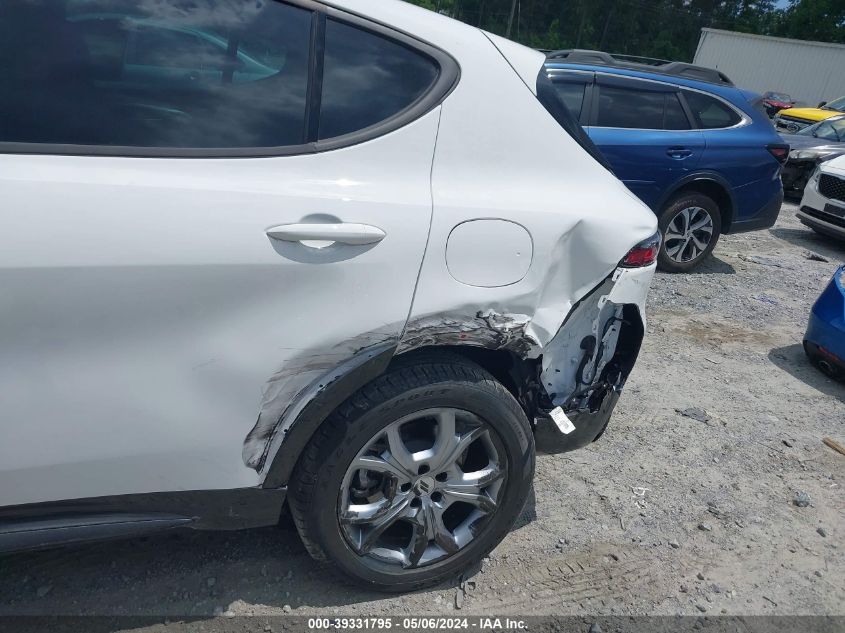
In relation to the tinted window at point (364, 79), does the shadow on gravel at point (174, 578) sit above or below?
below

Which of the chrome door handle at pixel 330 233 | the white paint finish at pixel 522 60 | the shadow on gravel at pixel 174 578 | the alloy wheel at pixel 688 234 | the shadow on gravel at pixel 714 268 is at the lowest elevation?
the shadow on gravel at pixel 174 578

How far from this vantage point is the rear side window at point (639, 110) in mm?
5984

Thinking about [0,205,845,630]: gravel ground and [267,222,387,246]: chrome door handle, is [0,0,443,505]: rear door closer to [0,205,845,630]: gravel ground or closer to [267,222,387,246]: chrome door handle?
[267,222,387,246]: chrome door handle

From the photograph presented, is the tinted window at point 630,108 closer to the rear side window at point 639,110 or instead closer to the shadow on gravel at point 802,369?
the rear side window at point 639,110

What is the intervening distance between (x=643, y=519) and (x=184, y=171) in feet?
7.72

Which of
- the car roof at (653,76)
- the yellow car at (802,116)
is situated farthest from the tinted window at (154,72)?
the yellow car at (802,116)

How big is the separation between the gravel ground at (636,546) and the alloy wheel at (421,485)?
0.23 meters

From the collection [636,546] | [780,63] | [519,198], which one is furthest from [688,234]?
[780,63]

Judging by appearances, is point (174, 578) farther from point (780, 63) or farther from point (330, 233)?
point (780, 63)

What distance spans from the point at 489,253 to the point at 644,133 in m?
4.58

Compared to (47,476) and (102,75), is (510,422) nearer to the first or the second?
(47,476)

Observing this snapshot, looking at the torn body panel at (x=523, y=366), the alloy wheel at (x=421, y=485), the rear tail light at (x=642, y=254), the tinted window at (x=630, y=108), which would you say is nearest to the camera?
the torn body panel at (x=523, y=366)

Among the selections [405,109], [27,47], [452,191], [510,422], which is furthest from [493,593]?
[27,47]

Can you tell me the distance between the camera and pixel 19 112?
68.5 inches
